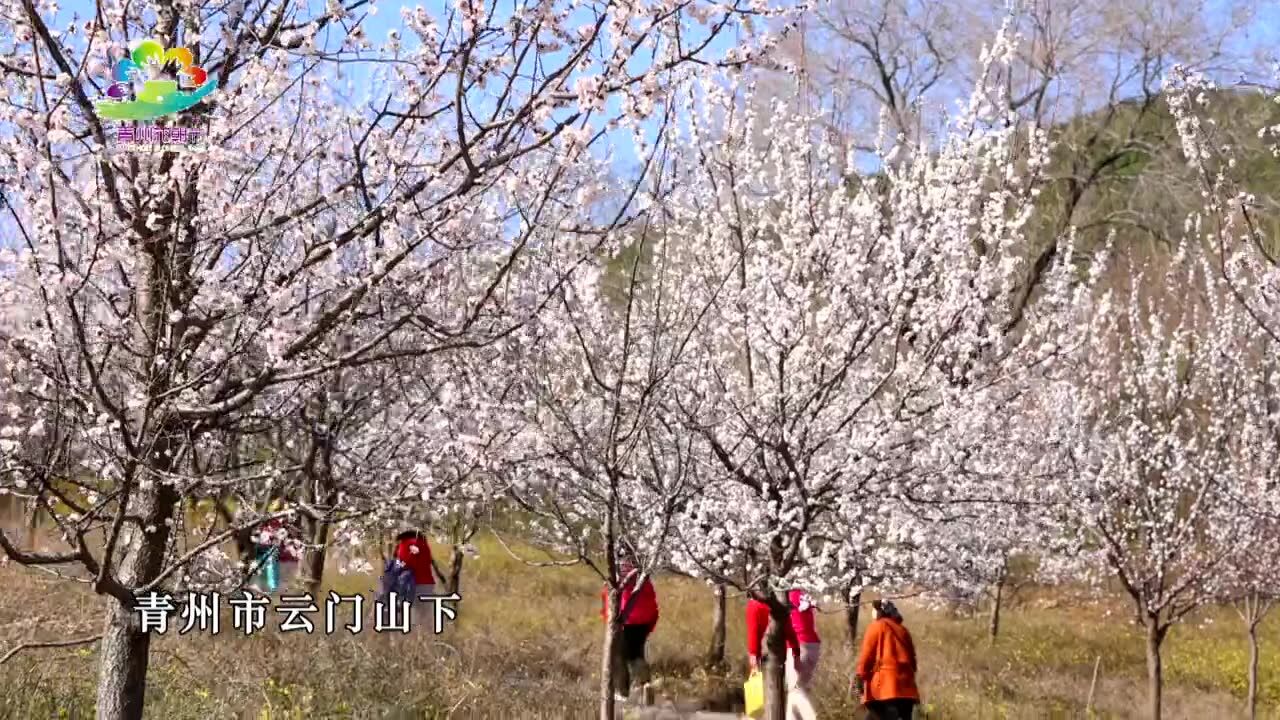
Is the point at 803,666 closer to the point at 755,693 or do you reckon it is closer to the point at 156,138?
the point at 755,693

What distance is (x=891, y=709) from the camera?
816 centimetres

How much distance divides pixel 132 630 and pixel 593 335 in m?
3.13

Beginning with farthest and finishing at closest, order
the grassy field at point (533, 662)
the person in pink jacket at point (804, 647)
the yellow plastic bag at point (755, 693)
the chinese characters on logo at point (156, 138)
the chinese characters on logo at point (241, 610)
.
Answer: the person in pink jacket at point (804, 647) < the yellow plastic bag at point (755, 693) < the grassy field at point (533, 662) < the chinese characters on logo at point (241, 610) < the chinese characters on logo at point (156, 138)

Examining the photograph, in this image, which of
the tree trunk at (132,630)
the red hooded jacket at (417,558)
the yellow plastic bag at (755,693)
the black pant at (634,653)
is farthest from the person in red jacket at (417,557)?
the tree trunk at (132,630)

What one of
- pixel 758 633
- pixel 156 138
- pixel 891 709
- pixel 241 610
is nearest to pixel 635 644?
pixel 758 633

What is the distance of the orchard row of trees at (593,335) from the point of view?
3277 mm

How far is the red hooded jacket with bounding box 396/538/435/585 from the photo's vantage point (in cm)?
1002

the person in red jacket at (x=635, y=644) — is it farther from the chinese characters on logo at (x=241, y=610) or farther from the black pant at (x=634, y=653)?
the chinese characters on logo at (x=241, y=610)

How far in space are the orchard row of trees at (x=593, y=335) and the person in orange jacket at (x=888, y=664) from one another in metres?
0.67

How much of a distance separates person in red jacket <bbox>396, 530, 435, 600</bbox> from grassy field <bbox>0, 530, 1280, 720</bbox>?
574mm

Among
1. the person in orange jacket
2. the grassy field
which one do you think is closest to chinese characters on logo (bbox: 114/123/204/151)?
the grassy field

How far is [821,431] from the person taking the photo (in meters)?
6.44

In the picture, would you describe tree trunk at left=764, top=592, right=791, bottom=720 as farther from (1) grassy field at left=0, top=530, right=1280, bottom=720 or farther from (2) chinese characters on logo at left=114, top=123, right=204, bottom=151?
(2) chinese characters on logo at left=114, top=123, right=204, bottom=151

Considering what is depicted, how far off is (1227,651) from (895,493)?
445 inches
